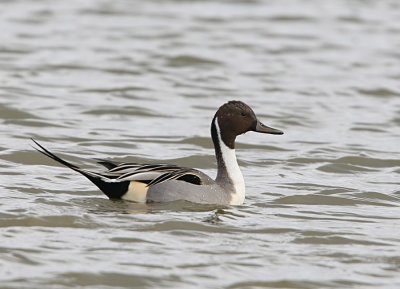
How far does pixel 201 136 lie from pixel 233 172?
319 cm

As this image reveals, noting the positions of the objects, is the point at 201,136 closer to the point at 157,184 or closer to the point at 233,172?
the point at 233,172

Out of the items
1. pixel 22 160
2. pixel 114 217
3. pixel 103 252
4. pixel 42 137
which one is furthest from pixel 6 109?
pixel 103 252

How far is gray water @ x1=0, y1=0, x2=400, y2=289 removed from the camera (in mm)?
7984

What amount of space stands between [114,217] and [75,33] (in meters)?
11.0

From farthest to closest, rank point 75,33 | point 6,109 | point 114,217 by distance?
point 75,33, point 6,109, point 114,217

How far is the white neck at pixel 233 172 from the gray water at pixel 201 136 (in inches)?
3.4

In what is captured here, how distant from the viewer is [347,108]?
1523 cm

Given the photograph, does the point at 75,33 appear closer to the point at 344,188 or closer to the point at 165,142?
the point at 165,142

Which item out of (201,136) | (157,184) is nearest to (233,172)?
(157,184)

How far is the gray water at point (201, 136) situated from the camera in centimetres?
798

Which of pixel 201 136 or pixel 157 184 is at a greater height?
pixel 157 184

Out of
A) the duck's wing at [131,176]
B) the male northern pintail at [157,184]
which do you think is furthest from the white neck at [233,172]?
the duck's wing at [131,176]

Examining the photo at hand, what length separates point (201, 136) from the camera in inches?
518

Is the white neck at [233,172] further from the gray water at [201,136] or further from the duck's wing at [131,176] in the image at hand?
the duck's wing at [131,176]
